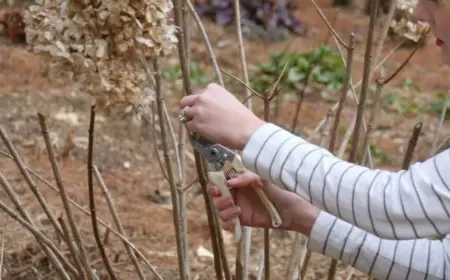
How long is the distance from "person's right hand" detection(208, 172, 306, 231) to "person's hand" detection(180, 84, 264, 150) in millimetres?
173

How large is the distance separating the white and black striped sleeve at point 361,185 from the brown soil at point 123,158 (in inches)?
22.6

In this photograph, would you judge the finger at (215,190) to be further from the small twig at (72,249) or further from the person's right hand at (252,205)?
the small twig at (72,249)

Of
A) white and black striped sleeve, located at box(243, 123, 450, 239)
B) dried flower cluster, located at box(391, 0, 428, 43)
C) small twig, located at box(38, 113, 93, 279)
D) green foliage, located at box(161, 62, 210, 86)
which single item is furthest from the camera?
green foliage, located at box(161, 62, 210, 86)

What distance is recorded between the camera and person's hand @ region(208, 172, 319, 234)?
1.31m

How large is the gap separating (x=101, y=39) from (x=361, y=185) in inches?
16.1

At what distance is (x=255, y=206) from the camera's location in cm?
140

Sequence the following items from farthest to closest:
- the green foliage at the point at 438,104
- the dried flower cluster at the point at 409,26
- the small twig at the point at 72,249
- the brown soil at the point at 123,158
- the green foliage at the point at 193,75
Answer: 1. the green foliage at the point at 193,75
2. the green foliage at the point at 438,104
3. the brown soil at the point at 123,158
4. the dried flower cluster at the point at 409,26
5. the small twig at the point at 72,249

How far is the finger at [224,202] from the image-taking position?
1.29m

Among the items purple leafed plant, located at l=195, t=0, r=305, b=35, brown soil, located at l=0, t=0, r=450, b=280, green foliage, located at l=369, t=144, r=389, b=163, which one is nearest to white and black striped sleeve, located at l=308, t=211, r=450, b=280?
brown soil, located at l=0, t=0, r=450, b=280

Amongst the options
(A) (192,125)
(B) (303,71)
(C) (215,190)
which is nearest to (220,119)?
(A) (192,125)

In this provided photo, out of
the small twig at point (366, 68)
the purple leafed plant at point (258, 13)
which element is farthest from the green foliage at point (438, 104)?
the small twig at point (366, 68)

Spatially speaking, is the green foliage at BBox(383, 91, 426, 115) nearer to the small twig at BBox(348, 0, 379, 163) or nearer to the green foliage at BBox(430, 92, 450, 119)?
the green foliage at BBox(430, 92, 450, 119)

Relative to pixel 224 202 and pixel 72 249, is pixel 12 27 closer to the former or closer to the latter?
pixel 72 249

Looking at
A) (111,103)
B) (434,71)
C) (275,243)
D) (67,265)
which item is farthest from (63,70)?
(434,71)
